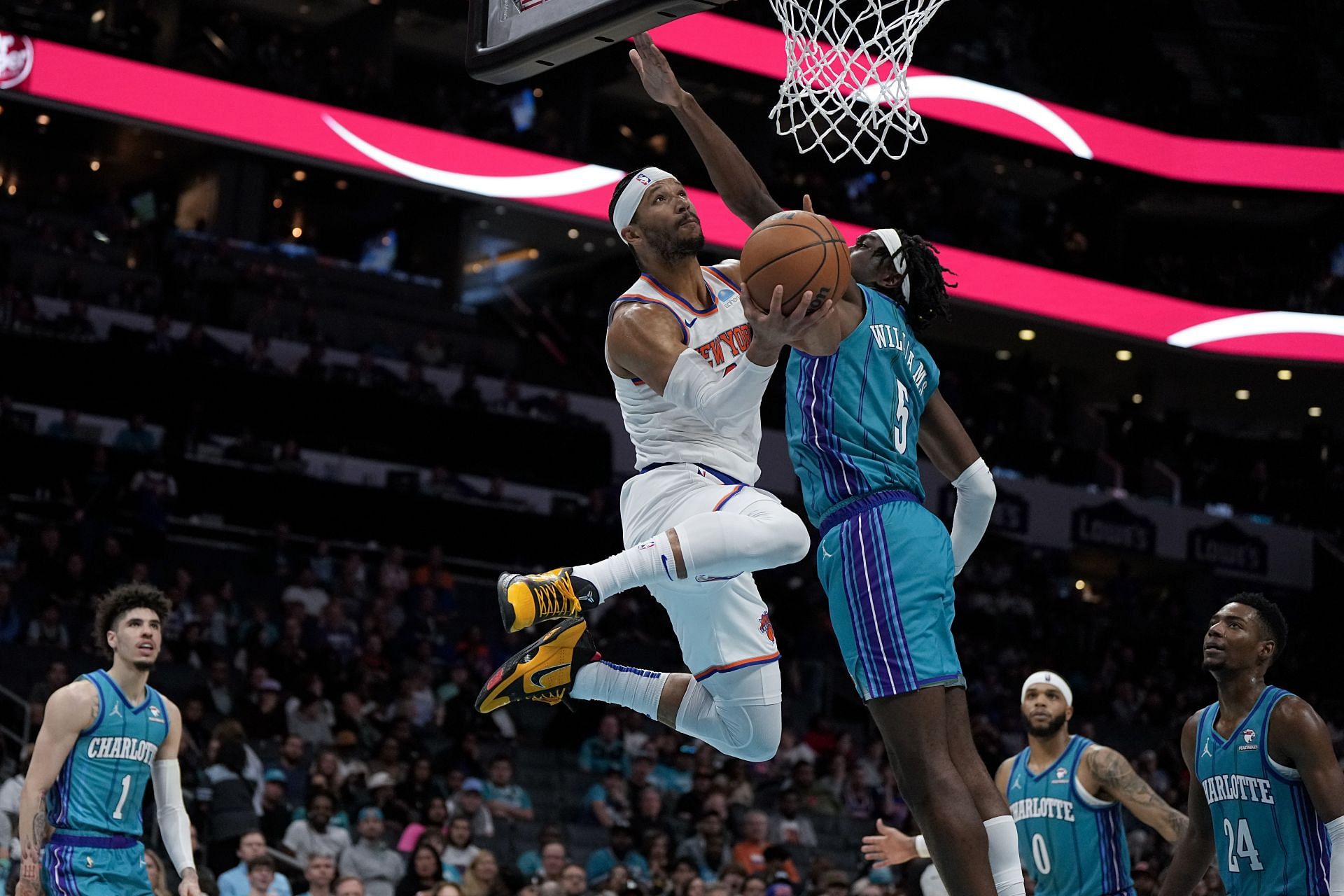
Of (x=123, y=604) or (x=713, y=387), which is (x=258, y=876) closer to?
(x=123, y=604)

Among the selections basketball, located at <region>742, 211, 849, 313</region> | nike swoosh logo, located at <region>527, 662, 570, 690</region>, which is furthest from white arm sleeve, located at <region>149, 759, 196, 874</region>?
basketball, located at <region>742, 211, 849, 313</region>

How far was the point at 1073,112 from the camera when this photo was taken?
26688mm

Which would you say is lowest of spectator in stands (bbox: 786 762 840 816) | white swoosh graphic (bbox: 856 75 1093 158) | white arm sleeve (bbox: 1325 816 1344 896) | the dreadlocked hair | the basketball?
white arm sleeve (bbox: 1325 816 1344 896)

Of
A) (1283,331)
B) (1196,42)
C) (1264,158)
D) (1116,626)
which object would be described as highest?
(1196,42)

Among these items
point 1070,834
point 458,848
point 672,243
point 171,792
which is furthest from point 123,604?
point 458,848

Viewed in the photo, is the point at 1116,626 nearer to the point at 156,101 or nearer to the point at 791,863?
the point at 791,863

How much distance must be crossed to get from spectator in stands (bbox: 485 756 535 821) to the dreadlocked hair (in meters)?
9.15

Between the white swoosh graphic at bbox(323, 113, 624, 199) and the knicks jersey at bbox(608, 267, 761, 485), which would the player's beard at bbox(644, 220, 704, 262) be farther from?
the white swoosh graphic at bbox(323, 113, 624, 199)

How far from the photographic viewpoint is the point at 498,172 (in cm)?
2272

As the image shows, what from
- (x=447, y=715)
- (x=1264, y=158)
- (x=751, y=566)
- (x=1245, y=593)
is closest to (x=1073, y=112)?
(x=1264, y=158)

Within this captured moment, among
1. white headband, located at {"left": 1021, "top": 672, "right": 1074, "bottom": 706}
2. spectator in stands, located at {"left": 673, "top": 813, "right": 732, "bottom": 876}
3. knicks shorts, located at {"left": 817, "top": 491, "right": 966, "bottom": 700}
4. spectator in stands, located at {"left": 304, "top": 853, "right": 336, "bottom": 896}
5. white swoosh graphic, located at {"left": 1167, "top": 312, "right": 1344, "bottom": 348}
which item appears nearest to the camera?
knicks shorts, located at {"left": 817, "top": 491, "right": 966, "bottom": 700}

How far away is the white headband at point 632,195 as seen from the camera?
6.30 meters

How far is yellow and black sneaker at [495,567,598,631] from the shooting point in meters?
5.55

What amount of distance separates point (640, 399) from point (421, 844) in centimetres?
668
